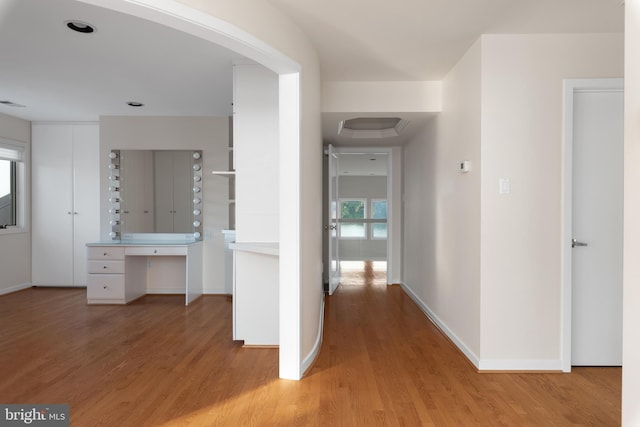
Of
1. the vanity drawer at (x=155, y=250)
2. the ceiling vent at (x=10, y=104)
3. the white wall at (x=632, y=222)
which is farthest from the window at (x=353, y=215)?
the white wall at (x=632, y=222)

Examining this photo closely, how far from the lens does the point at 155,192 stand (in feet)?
17.0

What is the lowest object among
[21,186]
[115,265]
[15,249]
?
[115,265]

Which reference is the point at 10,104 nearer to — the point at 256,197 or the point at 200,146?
the point at 200,146

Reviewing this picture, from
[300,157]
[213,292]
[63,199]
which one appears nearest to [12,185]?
[63,199]

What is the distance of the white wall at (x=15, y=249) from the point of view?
5.20 m

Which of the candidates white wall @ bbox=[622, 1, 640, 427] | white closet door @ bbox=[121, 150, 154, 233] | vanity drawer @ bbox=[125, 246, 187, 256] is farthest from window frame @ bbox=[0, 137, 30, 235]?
white wall @ bbox=[622, 1, 640, 427]

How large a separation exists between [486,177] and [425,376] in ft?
4.86

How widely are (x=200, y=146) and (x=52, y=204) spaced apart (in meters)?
2.44

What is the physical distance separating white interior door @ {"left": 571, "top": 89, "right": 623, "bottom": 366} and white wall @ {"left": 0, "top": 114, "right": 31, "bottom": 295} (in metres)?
6.61

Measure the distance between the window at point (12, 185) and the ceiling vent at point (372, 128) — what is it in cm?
455

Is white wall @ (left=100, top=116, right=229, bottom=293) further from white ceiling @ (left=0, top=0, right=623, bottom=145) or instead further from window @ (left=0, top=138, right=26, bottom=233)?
window @ (left=0, top=138, right=26, bottom=233)

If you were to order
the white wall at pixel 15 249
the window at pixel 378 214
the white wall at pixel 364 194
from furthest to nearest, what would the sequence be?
the window at pixel 378 214 → the white wall at pixel 364 194 → the white wall at pixel 15 249

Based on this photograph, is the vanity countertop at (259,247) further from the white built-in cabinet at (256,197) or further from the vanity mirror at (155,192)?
the vanity mirror at (155,192)

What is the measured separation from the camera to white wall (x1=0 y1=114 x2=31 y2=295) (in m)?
5.20
